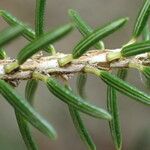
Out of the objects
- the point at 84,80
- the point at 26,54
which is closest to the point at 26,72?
the point at 26,54

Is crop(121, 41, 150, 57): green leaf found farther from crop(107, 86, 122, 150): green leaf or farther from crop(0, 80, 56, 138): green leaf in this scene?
crop(0, 80, 56, 138): green leaf

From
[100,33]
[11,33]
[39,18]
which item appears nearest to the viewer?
[11,33]

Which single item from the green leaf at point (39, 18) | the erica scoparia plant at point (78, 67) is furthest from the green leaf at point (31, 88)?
the green leaf at point (39, 18)

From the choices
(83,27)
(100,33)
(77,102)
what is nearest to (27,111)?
(77,102)

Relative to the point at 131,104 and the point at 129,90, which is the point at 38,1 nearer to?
the point at 129,90

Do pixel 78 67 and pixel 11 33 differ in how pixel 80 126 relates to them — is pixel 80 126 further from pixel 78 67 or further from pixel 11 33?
pixel 11 33

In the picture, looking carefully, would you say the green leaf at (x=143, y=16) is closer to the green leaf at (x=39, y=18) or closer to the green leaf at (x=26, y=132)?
the green leaf at (x=39, y=18)
